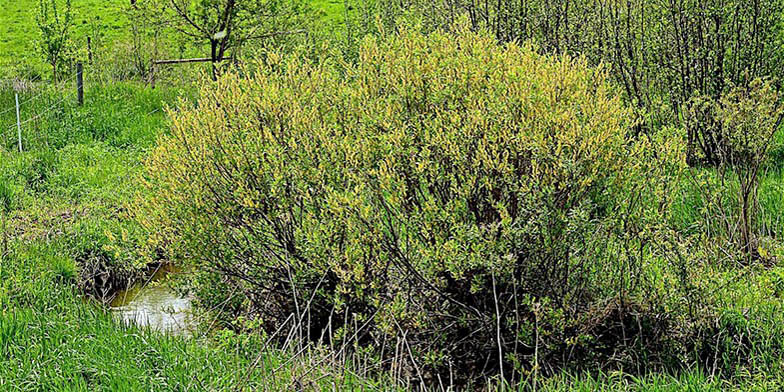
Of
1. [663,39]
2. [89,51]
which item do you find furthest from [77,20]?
[663,39]

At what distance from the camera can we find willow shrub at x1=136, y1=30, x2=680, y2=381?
4074mm

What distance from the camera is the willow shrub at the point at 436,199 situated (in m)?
4.07

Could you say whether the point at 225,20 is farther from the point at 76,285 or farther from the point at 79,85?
the point at 76,285

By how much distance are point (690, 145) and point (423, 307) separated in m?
4.10

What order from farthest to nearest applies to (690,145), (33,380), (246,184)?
(690,145)
(246,184)
(33,380)

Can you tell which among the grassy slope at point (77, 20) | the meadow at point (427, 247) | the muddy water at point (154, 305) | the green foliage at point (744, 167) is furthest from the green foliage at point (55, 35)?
the grassy slope at point (77, 20)

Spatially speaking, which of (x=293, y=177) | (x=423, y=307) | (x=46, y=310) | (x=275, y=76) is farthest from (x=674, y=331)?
(x=46, y=310)

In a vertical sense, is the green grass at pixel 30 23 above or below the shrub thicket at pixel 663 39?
below

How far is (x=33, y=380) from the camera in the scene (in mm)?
3963

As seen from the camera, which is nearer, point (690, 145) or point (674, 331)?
point (674, 331)

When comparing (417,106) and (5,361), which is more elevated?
(417,106)

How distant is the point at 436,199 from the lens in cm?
433

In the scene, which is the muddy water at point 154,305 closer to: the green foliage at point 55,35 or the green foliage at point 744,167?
the green foliage at point 744,167

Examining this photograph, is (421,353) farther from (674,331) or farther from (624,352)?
(674,331)
